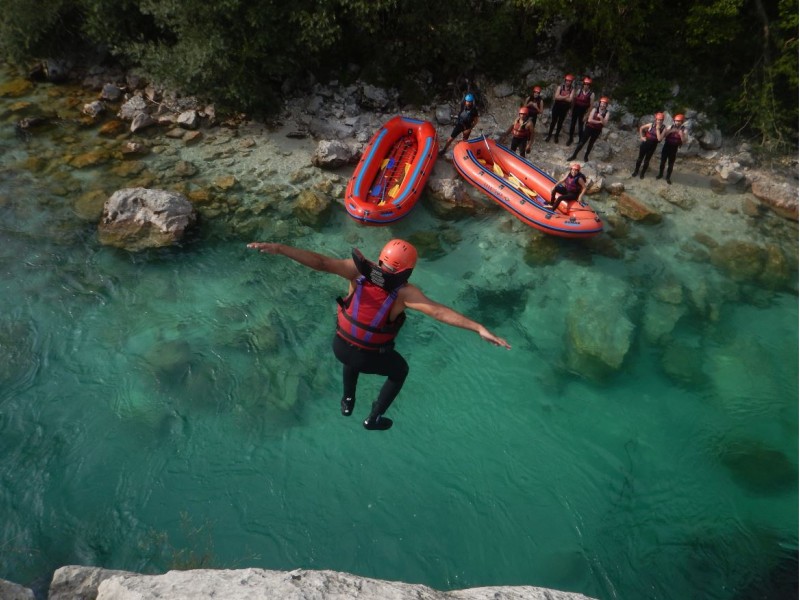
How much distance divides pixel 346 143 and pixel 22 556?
8.35 metres

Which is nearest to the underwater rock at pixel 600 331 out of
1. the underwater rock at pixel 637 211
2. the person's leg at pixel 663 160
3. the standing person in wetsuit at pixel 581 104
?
the underwater rock at pixel 637 211

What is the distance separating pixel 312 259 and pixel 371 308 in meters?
0.60

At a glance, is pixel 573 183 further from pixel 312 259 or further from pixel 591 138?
pixel 312 259

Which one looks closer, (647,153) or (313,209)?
(313,209)

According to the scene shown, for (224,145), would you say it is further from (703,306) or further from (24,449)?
(703,306)

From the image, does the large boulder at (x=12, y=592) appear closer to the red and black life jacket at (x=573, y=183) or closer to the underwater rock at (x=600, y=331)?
the underwater rock at (x=600, y=331)

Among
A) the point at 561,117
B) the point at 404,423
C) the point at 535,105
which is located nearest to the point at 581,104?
the point at 561,117

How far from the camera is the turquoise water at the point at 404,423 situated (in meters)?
5.09

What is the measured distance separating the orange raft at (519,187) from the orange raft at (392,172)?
75 centimetres

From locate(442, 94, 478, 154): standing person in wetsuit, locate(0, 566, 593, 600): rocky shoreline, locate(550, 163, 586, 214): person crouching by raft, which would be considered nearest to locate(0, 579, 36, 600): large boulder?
locate(0, 566, 593, 600): rocky shoreline

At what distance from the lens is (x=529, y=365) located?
6816 millimetres

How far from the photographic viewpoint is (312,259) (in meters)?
3.84

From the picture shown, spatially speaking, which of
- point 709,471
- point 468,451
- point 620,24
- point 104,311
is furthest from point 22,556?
point 620,24

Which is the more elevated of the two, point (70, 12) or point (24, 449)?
point (70, 12)
